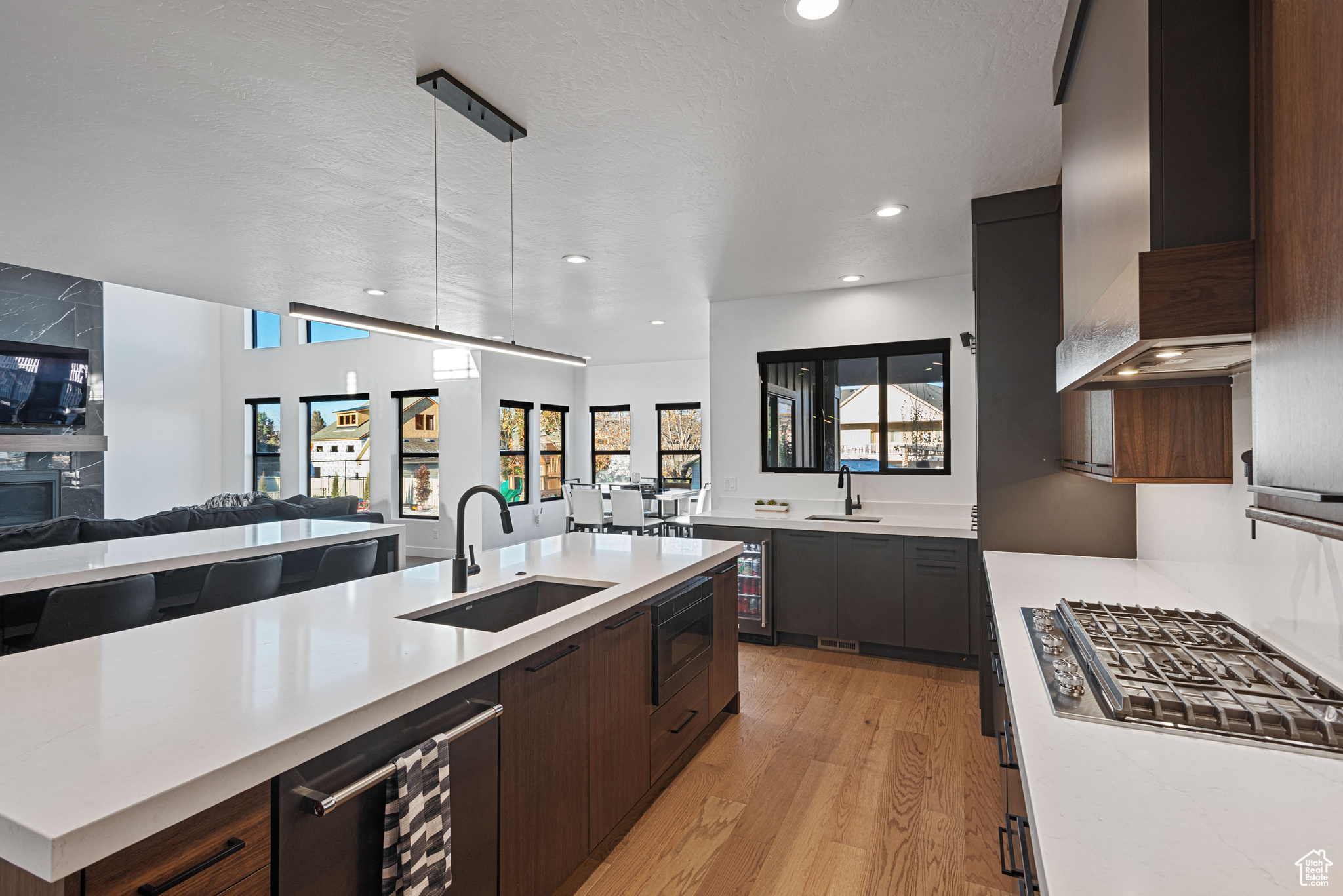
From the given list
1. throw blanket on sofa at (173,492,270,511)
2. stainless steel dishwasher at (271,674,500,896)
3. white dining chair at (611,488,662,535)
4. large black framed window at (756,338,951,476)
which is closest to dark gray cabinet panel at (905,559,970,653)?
large black framed window at (756,338,951,476)

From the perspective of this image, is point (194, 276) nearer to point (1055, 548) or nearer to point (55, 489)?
point (55, 489)

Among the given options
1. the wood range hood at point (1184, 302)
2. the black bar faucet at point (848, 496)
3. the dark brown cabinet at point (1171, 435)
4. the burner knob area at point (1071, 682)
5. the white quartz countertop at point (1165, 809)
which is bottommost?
the white quartz countertop at point (1165, 809)

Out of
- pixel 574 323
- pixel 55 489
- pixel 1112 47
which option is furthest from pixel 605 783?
pixel 55 489

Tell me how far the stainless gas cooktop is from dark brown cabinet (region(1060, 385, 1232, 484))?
1.39 ft

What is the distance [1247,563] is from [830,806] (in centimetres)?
163

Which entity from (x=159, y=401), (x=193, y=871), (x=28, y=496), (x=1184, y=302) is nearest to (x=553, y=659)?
(x=193, y=871)

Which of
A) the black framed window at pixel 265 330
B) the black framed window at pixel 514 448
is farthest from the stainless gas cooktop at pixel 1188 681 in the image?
the black framed window at pixel 265 330

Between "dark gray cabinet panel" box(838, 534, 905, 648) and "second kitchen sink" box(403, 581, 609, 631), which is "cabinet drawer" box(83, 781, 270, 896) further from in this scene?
"dark gray cabinet panel" box(838, 534, 905, 648)

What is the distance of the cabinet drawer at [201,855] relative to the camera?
88 centimetres

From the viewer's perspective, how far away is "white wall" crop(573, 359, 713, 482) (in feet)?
30.0

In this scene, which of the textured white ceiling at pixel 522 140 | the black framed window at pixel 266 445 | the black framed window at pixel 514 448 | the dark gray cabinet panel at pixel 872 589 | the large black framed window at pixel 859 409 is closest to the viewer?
the textured white ceiling at pixel 522 140

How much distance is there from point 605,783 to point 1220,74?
2.23 metres

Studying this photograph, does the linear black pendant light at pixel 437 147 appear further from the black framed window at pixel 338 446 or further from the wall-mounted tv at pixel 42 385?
the wall-mounted tv at pixel 42 385

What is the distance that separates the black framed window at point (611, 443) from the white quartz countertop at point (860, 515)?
458cm
